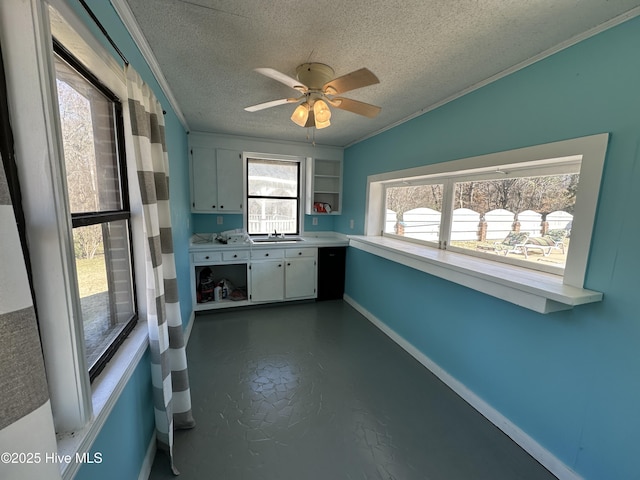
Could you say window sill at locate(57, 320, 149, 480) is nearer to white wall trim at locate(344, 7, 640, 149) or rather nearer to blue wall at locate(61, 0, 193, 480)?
blue wall at locate(61, 0, 193, 480)

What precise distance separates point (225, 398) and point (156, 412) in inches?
21.5

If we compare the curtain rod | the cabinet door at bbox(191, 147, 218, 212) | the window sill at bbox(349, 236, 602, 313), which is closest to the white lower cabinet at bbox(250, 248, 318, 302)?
the cabinet door at bbox(191, 147, 218, 212)

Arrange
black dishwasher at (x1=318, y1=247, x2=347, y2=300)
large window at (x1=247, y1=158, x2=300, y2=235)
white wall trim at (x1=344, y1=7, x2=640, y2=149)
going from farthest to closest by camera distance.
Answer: large window at (x1=247, y1=158, x2=300, y2=235) → black dishwasher at (x1=318, y1=247, x2=347, y2=300) → white wall trim at (x1=344, y1=7, x2=640, y2=149)

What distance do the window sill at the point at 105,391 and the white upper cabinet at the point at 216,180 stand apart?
2.23 meters

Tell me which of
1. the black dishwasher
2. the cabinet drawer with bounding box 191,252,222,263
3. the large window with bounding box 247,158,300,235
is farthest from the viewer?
the large window with bounding box 247,158,300,235

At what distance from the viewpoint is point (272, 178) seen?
3.91 m

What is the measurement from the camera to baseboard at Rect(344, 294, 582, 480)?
4.72 ft

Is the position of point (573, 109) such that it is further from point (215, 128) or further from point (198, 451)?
point (215, 128)

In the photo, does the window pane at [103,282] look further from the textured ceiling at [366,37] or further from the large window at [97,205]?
the textured ceiling at [366,37]

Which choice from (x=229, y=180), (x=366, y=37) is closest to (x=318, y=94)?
(x=366, y=37)

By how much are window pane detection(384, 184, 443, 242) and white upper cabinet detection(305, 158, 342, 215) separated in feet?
3.37

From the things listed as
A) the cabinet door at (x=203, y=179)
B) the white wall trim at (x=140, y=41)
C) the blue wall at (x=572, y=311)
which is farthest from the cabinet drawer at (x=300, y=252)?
the white wall trim at (x=140, y=41)

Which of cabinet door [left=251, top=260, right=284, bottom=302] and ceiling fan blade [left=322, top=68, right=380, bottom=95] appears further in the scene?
cabinet door [left=251, top=260, right=284, bottom=302]

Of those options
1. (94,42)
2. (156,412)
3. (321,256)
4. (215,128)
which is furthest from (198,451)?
(215,128)
